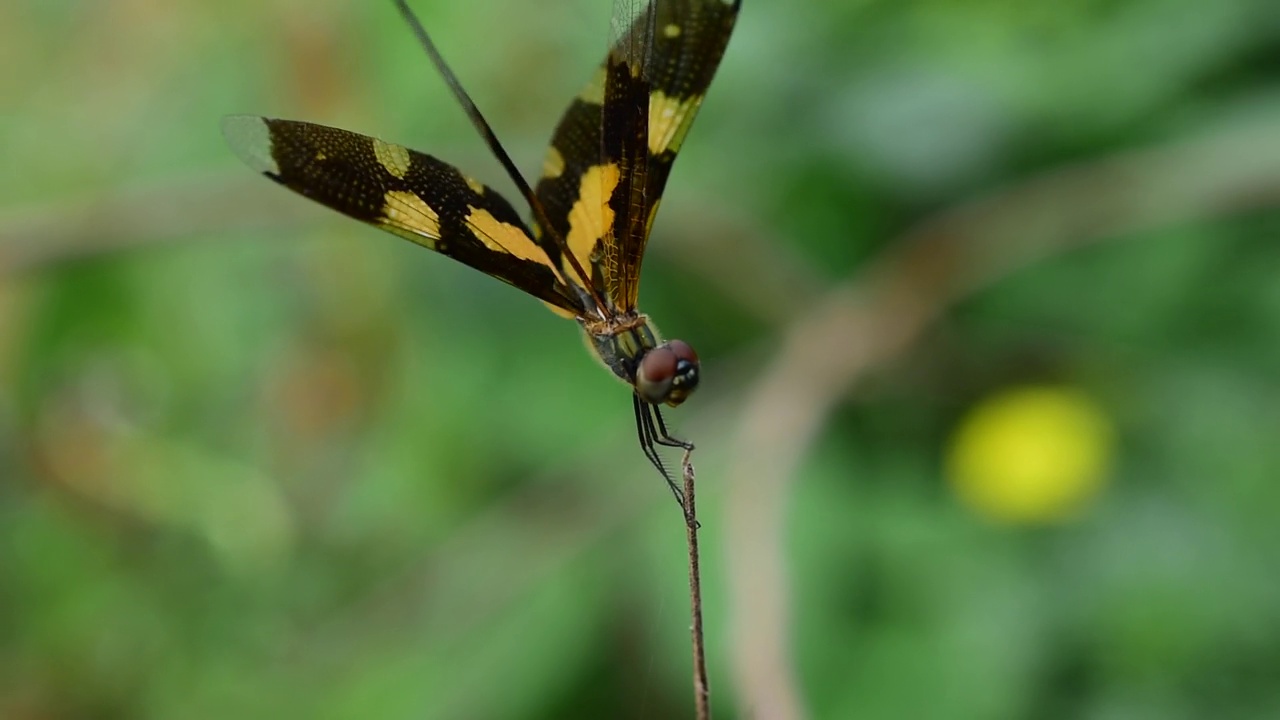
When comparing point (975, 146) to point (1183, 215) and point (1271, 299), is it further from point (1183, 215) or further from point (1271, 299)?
point (1271, 299)

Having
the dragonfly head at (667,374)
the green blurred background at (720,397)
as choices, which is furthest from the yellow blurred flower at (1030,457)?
the dragonfly head at (667,374)

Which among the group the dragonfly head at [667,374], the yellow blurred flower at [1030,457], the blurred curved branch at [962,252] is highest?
the dragonfly head at [667,374]

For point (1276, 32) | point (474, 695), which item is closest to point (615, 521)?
point (474, 695)

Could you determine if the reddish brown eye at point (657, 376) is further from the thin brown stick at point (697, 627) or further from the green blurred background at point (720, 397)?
the green blurred background at point (720, 397)

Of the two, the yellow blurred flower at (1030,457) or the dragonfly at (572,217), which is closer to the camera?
the dragonfly at (572,217)

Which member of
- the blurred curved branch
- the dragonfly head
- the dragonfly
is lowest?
the blurred curved branch

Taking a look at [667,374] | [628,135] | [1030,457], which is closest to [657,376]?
[667,374]

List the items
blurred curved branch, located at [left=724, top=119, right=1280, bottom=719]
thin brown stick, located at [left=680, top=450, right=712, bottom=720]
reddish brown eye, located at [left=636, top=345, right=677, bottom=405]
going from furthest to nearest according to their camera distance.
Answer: blurred curved branch, located at [left=724, top=119, right=1280, bottom=719]
reddish brown eye, located at [left=636, top=345, right=677, bottom=405]
thin brown stick, located at [left=680, top=450, right=712, bottom=720]

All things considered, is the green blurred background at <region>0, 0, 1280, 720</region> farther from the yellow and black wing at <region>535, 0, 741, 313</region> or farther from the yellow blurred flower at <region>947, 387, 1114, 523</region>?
the yellow and black wing at <region>535, 0, 741, 313</region>

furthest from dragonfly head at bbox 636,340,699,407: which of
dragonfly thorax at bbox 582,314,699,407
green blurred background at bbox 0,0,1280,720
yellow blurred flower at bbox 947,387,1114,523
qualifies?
yellow blurred flower at bbox 947,387,1114,523
